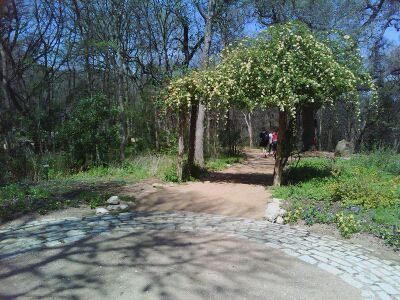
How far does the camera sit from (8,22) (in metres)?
17.9

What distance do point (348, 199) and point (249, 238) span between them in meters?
3.07

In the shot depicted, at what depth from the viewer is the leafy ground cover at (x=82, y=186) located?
24.4 feet

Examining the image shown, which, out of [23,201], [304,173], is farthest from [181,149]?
[23,201]

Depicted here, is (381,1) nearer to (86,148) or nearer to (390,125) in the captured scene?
(390,125)

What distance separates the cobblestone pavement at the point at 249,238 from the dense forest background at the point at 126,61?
7125 mm

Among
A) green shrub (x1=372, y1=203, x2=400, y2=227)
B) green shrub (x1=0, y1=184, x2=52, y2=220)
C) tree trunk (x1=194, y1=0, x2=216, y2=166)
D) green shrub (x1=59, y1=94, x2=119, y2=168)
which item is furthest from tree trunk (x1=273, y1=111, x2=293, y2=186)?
green shrub (x1=59, y1=94, x2=119, y2=168)

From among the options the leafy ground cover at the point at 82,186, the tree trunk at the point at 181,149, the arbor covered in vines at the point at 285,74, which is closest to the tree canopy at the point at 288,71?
the arbor covered in vines at the point at 285,74

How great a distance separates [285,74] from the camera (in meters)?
9.12

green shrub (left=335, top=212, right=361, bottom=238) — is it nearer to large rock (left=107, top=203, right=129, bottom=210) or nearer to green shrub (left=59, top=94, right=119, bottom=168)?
large rock (left=107, top=203, right=129, bottom=210)

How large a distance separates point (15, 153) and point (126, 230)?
761cm

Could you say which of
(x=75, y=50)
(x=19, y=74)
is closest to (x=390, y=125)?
(x=75, y=50)

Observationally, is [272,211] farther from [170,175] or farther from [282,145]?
[170,175]

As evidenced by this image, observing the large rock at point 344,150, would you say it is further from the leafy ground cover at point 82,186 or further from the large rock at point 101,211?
the large rock at point 101,211

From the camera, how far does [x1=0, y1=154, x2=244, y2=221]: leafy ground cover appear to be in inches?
293
